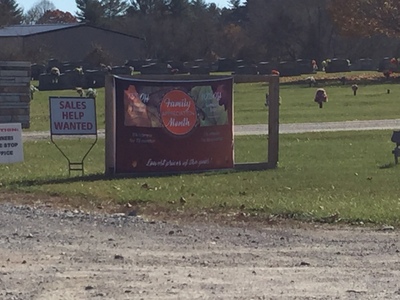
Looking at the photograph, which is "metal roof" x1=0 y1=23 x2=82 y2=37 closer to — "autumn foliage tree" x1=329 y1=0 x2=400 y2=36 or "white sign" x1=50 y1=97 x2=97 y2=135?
"autumn foliage tree" x1=329 y1=0 x2=400 y2=36

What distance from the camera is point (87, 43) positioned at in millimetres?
88500

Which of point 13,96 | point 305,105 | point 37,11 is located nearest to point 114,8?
point 37,11

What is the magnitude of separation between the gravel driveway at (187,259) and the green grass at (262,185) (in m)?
0.95

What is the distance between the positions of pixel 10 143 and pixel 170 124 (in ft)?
9.20

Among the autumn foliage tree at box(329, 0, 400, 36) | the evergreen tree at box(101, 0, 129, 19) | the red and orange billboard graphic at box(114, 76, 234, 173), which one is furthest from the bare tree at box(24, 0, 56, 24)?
the red and orange billboard graphic at box(114, 76, 234, 173)

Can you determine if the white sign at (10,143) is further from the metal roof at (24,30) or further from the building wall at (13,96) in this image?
the metal roof at (24,30)

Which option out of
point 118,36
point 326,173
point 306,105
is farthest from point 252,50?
point 326,173

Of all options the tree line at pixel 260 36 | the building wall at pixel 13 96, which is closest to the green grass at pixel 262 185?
the building wall at pixel 13 96

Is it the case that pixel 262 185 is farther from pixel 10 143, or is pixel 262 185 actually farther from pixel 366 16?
pixel 366 16

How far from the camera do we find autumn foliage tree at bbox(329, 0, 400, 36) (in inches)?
2287

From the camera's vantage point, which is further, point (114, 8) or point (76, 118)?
point (114, 8)

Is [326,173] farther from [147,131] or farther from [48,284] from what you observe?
[48,284]

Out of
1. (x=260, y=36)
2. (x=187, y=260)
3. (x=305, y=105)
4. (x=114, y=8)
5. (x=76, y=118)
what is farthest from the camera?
(x=114, y=8)

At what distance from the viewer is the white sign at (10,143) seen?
15.9 meters
